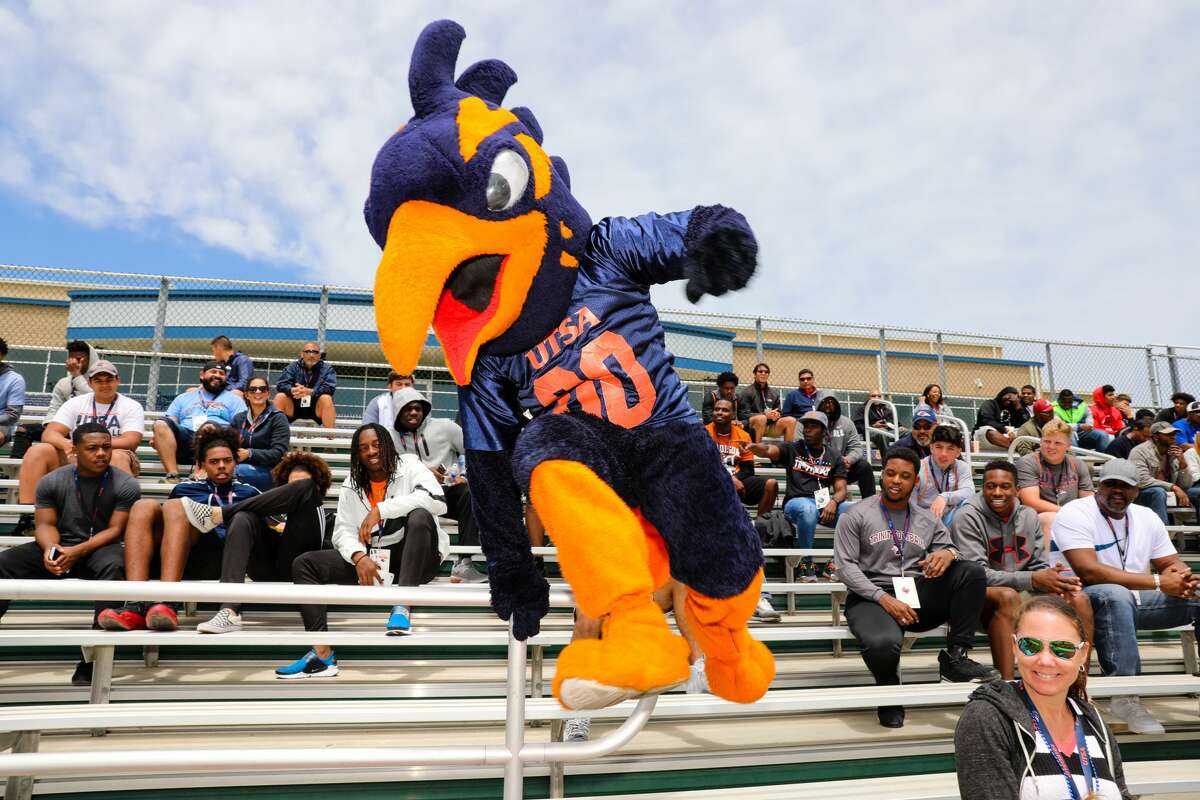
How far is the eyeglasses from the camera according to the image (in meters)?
1.56

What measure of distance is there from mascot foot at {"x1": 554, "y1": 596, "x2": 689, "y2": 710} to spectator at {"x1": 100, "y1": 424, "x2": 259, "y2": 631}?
212 cm

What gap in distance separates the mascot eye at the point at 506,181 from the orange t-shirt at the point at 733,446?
3.45 metres

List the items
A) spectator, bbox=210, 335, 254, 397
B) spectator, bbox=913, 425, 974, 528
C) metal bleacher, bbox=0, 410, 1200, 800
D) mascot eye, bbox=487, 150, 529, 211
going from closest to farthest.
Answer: mascot eye, bbox=487, 150, 529, 211
metal bleacher, bbox=0, 410, 1200, 800
spectator, bbox=913, 425, 974, 528
spectator, bbox=210, 335, 254, 397

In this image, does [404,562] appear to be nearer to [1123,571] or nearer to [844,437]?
[1123,571]

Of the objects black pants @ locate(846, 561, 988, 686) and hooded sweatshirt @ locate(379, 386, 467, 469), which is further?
hooded sweatshirt @ locate(379, 386, 467, 469)

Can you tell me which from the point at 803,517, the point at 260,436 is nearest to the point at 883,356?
the point at 803,517

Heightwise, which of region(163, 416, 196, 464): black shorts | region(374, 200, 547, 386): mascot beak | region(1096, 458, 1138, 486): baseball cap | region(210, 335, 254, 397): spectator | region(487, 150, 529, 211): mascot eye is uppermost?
region(210, 335, 254, 397): spectator

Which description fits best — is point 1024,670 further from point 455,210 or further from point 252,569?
point 252,569

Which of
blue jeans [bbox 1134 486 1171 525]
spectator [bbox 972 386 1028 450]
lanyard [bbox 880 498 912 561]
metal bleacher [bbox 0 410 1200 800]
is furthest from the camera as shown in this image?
spectator [bbox 972 386 1028 450]

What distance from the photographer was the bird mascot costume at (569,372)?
3.66 feet

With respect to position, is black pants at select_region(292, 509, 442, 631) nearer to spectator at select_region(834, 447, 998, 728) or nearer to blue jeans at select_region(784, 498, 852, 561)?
spectator at select_region(834, 447, 998, 728)

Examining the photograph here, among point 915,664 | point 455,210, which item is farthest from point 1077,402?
point 455,210

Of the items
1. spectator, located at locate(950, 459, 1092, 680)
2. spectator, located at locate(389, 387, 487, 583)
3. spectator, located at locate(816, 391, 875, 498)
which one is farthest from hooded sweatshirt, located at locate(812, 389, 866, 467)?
spectator, located at locate(389, 387, 487, 583)

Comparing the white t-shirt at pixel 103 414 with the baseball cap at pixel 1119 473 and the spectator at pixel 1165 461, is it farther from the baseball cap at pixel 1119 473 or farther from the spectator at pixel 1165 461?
the spectator at pixel 1165 461
